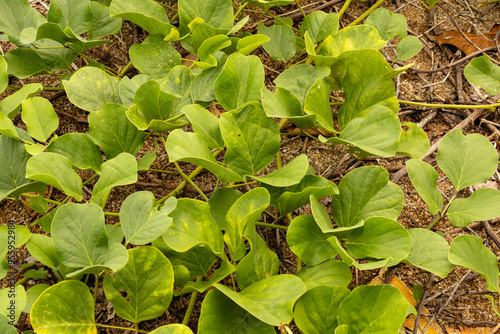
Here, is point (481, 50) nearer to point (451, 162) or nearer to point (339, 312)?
point (451, 162)

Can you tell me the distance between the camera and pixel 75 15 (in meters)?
1.04

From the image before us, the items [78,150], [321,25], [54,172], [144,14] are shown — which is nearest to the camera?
[54,172]

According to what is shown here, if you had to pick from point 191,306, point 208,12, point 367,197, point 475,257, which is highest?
point 208,12

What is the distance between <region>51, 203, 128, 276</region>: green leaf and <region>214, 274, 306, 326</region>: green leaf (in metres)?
0.23

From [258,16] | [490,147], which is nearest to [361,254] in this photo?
[490,147]

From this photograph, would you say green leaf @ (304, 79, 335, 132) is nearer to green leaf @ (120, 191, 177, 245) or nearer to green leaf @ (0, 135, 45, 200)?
green leaf @ (120, 191, 177, 245)

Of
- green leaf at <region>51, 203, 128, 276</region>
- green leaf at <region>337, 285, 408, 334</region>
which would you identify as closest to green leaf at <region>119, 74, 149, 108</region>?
green leaf at <region>51, 203, 128, 276</region>

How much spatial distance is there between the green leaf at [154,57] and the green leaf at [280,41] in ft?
0.96

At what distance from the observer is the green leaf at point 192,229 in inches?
29.6

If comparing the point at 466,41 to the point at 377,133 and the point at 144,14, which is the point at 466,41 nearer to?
the point at 377,133

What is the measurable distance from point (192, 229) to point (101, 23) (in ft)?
2.26

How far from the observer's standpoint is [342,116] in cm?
101

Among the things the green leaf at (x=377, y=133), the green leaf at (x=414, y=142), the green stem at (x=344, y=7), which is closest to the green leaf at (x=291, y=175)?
the green leaf at (x=377, y=133)

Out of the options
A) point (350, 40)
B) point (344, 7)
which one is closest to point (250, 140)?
point (350, 40)
